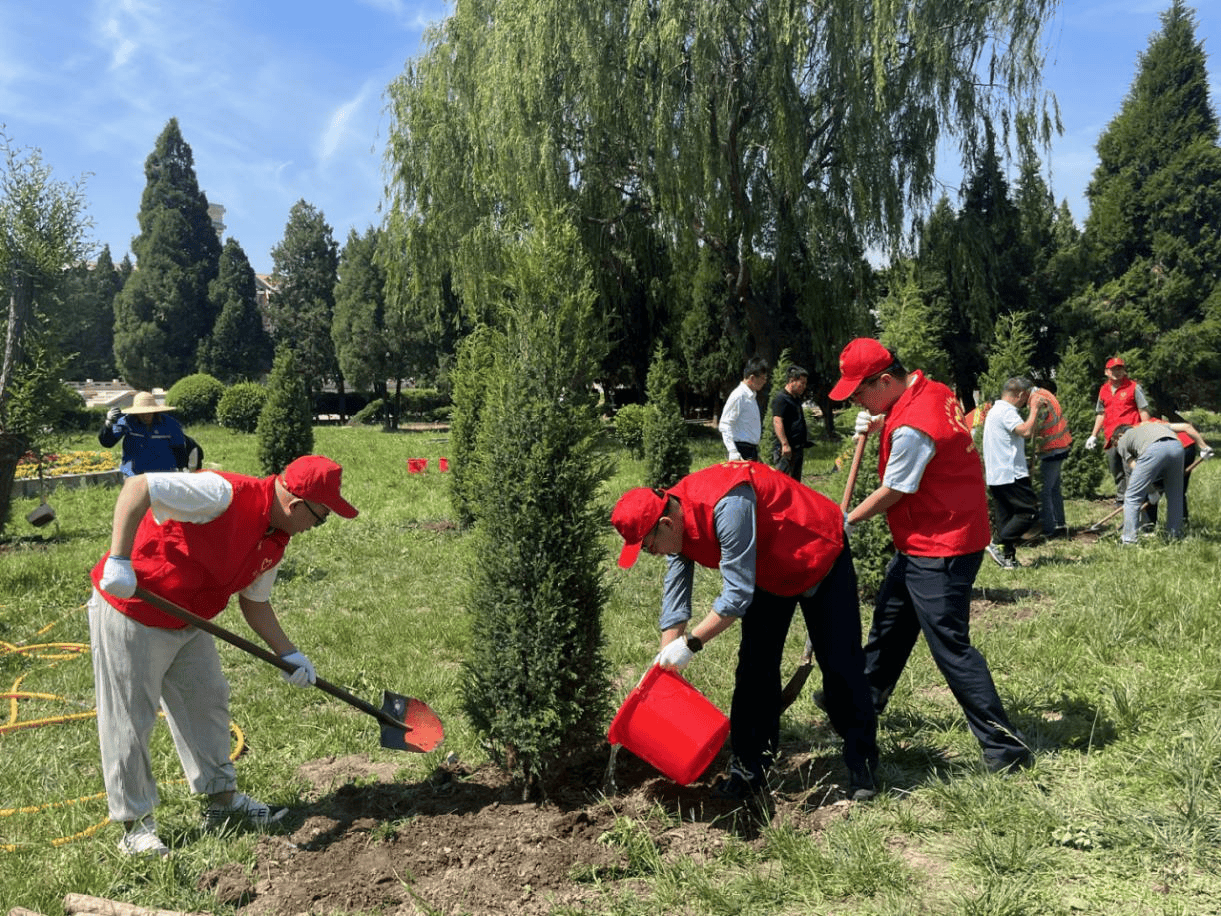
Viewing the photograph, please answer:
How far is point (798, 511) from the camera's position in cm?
327

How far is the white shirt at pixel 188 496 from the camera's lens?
9.89 feet

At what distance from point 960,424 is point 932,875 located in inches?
71.9

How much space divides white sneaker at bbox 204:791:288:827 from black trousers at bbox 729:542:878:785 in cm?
197

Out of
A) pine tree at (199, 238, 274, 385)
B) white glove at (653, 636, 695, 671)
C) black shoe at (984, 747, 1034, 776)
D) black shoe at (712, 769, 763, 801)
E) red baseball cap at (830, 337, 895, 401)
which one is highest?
pine tree at (199, 238, 274, 385)

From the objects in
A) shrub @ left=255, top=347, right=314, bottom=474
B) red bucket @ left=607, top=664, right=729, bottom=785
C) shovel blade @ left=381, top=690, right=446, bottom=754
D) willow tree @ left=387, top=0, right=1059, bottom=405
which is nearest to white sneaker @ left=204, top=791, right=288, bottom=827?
shovel blade @ left=381, top=690, right=446, bottom=754

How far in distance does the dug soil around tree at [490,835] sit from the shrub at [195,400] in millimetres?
28837

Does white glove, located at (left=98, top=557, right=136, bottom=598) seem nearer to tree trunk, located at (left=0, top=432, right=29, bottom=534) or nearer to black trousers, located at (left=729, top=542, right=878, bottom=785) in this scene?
black trousers, located at (left=729, top=542, right=878, bottom=785)

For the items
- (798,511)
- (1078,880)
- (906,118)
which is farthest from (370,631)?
(906,118)

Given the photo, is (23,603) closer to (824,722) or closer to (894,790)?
(824,722)

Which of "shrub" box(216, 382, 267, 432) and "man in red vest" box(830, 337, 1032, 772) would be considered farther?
"shrub" box(216, 382, 267, 432)

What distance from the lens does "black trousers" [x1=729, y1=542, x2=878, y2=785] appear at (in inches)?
133

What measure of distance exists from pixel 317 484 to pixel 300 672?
3.05 feet

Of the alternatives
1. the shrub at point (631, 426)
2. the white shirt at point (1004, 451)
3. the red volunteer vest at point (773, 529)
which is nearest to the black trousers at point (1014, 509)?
the white shirt at point (1004, 451)

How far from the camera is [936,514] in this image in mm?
3541
